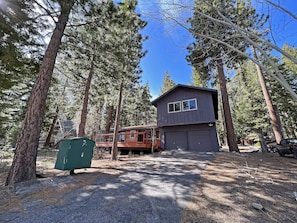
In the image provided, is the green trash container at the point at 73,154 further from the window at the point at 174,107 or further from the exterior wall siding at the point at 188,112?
the window at the point at 174,107

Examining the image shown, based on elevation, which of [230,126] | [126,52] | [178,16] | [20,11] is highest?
[126,52]

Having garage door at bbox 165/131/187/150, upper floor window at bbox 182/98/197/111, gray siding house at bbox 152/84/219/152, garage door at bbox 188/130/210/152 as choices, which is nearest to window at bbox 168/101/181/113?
gray siding house at bbox 152/84/219/152

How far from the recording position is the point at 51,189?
4.20m

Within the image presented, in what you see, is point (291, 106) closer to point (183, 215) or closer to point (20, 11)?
point (183, 215)

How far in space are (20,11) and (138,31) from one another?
6400 millimetres

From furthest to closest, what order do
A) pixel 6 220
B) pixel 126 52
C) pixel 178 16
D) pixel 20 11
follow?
pixel 126 52
pixel 20 11
pixel 178 16
pixel 6 220

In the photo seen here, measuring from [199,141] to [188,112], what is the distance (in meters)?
2.59

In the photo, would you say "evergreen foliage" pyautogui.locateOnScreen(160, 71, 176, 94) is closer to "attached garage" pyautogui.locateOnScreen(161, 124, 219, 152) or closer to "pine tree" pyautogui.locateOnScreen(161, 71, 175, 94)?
"pine tree" pyautogui.locateOnScreen(161, 71, 175, 94)

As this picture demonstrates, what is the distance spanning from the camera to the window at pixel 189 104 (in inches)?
495

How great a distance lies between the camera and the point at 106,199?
348cm

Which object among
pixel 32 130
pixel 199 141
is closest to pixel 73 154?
pixel 32 130

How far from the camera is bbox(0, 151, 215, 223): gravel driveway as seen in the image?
2.72 meters

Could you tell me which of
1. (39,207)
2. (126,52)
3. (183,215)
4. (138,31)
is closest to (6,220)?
(39,207)

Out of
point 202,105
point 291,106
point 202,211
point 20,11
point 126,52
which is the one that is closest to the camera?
point 202,211
